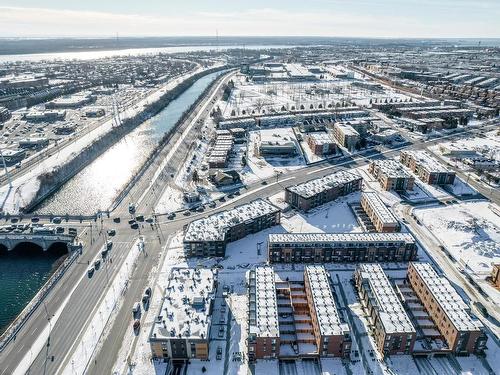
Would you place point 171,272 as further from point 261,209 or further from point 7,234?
point 7,234

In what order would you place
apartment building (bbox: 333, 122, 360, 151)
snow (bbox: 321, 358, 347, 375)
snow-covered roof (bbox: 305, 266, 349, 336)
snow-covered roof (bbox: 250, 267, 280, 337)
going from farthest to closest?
apartment building (bbox: 333, 122, 360, 151), snow-covered roof (bbox: 305, 266, 349, 336), snow-covered roof (bbox: 250, 267, 280, 337), snow (bbox: 321, 358, 347, 375)

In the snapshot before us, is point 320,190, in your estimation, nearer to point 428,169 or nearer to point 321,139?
point 428,169

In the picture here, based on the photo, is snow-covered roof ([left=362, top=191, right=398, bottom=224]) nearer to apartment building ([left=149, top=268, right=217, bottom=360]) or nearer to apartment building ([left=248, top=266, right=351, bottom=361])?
apartment building ([left=248, top=266, right=351, bottom=361])

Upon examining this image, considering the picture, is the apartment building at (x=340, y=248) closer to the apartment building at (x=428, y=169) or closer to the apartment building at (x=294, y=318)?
the apartment building at (x=294, y=318)

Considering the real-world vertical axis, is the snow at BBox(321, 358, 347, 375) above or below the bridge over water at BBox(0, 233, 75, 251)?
below

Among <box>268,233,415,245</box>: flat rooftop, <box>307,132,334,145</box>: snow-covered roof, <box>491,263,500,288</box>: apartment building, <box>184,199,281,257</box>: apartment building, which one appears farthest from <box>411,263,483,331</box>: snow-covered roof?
<box>307,132,334,145</box>: snow-covered roof

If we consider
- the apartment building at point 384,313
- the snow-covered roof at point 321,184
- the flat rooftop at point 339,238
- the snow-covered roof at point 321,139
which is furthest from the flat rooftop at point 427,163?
the apartment building at point 384,313

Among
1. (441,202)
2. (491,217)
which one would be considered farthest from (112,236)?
(491,217)
